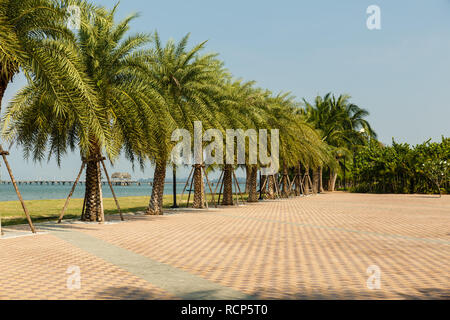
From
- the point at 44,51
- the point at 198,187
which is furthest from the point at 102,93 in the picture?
the point at 198,187

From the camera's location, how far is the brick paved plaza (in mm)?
6184

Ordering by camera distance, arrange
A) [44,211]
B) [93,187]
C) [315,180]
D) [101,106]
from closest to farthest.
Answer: [101,106] < [93,187] < [44,211] < [315,180]

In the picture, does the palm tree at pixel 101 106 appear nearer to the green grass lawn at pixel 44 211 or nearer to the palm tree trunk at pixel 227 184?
the green grass lawn at pixel 44 211

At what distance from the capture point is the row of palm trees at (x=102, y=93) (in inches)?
468

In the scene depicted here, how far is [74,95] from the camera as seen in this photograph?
1245 cm

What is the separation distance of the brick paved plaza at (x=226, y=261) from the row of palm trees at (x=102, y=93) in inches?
127

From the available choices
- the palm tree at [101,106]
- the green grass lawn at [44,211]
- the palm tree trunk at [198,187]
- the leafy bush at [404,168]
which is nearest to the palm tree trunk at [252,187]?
the green grass lawn at [44,211]

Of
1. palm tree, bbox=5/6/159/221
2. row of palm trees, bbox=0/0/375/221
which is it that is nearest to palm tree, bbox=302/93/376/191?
row of palm trees, bbox=0/0/375/221

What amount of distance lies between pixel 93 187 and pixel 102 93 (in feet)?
12.3

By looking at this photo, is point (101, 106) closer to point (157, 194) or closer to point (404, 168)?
point (157, 194)

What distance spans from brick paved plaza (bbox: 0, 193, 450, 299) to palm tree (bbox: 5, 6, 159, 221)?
295 centimetres

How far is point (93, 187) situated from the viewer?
1694cm

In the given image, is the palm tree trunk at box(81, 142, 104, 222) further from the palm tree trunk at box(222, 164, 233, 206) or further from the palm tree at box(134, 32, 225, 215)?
the palm tree trunk at box(222, 164, 233, 206)
